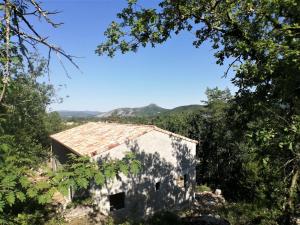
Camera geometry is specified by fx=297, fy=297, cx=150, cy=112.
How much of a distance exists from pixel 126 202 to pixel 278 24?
15.1 m

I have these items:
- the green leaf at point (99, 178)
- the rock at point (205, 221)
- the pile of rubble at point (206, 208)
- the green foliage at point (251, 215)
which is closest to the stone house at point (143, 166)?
the pile of rubble at point (206, 208)

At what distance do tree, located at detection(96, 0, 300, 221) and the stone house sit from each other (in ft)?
30.9

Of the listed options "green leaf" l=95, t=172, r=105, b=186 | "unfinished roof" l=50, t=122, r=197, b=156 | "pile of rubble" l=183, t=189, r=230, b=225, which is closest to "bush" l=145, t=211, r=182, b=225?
"pile of rubble" l=183, t=189, r=230, b=225

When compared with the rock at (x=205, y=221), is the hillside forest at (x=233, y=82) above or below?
above

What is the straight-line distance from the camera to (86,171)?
4395 mm

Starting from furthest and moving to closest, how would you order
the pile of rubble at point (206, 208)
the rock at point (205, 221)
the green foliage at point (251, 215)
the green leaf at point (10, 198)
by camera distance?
the green foliage at point (251, 215) → the pile of rubble at point (206, 208) → the rock at point (205, 221) → the green leaf at point (10, 198)

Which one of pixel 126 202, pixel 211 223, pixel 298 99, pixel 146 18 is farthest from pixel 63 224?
pixel 298 99

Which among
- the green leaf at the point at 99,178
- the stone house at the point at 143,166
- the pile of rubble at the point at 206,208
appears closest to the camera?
the green leaf at the point at 99,178

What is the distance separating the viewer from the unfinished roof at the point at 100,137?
19.5m

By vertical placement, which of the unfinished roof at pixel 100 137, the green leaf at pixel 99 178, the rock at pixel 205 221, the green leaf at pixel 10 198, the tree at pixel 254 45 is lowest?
the rock at pixel 205 221

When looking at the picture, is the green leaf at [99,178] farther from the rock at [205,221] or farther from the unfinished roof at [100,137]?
the unfinished roof at [100,137]

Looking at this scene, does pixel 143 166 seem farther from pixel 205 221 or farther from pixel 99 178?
pixel 99 178

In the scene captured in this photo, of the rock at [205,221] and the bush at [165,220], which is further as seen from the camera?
the bush at [165,220]

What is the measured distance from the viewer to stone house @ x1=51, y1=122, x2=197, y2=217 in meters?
19.6
